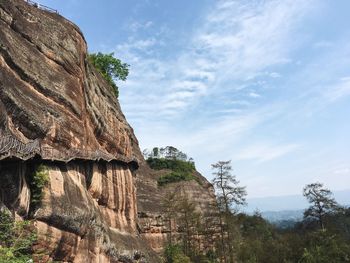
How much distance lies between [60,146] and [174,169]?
174ft

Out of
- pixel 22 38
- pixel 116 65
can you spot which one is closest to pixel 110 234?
pixel 22 38

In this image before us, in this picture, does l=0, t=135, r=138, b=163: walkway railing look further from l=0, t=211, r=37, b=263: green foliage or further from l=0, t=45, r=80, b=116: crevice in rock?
l=0, t=45, r=80, b=116: crevice in rock

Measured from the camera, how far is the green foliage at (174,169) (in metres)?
68.3

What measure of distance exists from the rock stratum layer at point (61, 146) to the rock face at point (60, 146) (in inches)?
2.3

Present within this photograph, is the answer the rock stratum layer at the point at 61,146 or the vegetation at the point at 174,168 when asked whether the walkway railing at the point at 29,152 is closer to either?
the rock stratum layer at the point at 61,146

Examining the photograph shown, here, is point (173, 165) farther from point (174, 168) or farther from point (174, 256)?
point (174, 256)

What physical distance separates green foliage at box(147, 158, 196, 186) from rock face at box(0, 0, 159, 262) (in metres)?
32.0

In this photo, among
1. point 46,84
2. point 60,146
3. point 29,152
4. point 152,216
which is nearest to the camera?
point 29,152

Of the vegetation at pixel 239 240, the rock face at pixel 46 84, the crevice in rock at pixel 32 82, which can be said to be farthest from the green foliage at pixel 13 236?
the vegetation at pixel 239 240

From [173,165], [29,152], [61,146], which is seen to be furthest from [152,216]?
[29,152]

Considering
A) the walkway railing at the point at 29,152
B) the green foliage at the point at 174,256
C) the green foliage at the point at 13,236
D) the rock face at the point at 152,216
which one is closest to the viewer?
the green foliage at the point at 13,236

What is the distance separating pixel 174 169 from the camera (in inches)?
3024

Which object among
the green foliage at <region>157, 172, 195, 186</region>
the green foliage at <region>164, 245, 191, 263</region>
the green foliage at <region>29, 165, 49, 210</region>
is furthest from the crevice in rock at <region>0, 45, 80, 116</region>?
the green foliage at <region>157, 172, 195, 186</region>

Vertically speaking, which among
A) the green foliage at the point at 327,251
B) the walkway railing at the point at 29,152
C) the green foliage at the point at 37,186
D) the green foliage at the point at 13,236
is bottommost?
the green foliage at the point at 327,251
